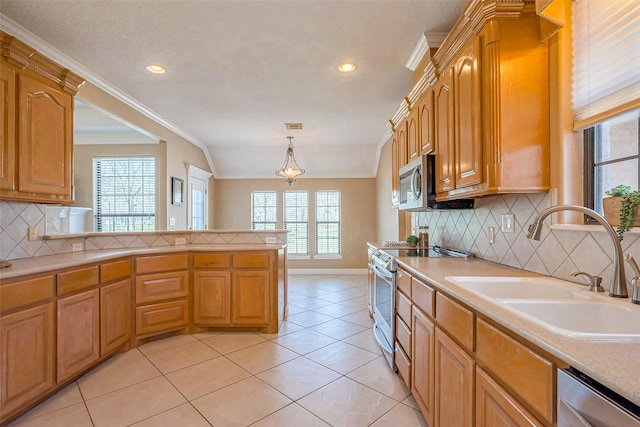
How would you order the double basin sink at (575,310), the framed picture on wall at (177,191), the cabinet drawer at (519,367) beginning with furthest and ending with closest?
1. the framed picture on wall at (177,191)
2. the double basin sink at (575,310)
3. the cabinet drawer at (519,367)

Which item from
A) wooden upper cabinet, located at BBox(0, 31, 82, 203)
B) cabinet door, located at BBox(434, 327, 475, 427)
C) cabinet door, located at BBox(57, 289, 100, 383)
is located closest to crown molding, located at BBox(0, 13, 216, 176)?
wooden upper cabinet, located at BBox(0, 31, 82, 203)

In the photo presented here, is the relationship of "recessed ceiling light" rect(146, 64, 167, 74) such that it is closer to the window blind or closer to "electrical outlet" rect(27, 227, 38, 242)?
"electrical outlet" rect(27, 227, 38, 242)

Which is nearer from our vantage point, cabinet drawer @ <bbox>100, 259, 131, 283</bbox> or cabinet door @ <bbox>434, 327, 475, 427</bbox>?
cabinet door @ <bbox>434, 327, 475, 427</bbox>

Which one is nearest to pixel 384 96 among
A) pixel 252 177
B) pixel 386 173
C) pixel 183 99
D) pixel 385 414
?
pixel 386 173

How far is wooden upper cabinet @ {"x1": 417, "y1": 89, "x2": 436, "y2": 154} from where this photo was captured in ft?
7.88

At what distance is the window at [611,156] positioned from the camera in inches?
52.6

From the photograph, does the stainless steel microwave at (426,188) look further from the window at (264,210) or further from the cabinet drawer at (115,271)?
the window at (264,210)

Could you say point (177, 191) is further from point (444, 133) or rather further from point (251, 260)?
point (444, 133)

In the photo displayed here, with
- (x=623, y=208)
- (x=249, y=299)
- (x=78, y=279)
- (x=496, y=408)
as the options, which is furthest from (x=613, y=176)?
(x=78, y=279)

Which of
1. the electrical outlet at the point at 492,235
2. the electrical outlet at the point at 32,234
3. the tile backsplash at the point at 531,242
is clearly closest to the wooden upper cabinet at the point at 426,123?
the tile backsplash at the point at 531,242

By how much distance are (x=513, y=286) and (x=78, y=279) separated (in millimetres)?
2937

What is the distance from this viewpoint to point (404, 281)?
214 cm

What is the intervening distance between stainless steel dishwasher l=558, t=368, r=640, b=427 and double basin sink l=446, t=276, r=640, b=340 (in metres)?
0.14

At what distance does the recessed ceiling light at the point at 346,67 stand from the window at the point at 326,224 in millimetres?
4084
